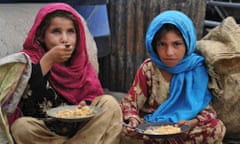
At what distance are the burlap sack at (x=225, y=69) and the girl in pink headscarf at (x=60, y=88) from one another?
0.70m

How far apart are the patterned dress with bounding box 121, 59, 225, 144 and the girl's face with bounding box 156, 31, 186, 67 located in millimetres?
159

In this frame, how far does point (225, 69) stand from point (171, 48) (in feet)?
1.33

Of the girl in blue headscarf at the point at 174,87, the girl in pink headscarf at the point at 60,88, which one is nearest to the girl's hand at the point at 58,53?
the girl in pink headscarf at the point at 60,88

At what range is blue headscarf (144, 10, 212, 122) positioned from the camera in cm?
332

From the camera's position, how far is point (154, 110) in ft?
11.4

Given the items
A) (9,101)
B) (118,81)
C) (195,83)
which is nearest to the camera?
(9,101)

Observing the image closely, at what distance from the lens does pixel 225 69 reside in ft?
11.2

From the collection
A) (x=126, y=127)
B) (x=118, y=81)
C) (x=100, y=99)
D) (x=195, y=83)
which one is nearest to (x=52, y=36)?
(x=100, y=99)

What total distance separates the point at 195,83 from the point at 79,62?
0.78m

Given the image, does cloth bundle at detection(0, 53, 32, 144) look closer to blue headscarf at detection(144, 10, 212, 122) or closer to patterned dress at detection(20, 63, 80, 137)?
patterned dress at detection(20, 63, 80, 137)

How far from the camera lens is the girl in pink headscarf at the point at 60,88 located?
3.12 metres

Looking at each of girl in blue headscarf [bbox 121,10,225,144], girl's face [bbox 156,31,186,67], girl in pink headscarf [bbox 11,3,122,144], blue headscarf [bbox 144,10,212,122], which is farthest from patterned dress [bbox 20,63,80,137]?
girl's face [bbox 156,31,186,67]

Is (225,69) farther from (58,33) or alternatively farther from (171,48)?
(58,33)

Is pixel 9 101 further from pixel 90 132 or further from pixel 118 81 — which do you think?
pixel 118 81
